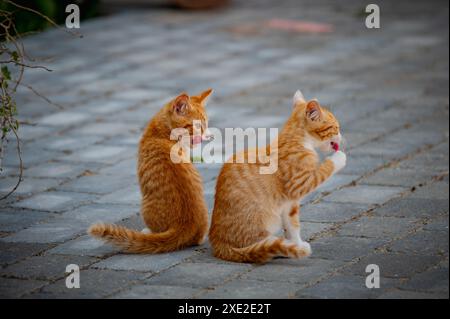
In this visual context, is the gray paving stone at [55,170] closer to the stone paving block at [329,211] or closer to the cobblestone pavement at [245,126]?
the cobblestone pavement at [245,126]

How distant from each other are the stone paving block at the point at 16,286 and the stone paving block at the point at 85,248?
0.43 meters

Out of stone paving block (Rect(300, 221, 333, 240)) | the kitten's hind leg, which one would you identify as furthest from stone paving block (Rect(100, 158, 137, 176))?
the kitten's hind leg

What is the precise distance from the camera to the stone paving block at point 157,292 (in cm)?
377

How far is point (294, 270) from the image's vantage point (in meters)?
4.07

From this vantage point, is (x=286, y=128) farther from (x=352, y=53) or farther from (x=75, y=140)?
(x=352, y=53)

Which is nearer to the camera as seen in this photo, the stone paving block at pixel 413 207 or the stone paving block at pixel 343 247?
the stone paving block at pixel 343 247

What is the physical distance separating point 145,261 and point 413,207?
1755mm

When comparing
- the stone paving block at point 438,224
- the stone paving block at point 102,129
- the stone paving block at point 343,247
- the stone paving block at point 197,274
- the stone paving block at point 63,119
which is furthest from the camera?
the stone paving block at point 63,119

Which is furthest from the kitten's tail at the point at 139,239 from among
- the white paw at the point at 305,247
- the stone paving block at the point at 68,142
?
the stone paving block at the point at 68,142

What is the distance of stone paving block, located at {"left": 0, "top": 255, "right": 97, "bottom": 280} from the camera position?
4.09 meters

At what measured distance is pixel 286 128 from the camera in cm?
435

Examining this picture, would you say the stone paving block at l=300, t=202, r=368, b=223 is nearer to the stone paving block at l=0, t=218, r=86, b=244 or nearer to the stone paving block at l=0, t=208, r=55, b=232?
the stone paving block at l=0, t=218, r=86, b=244
